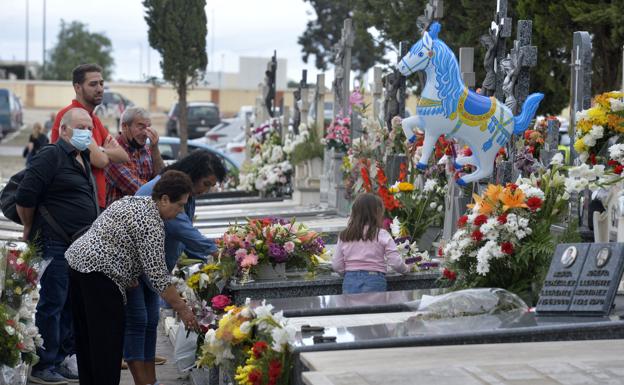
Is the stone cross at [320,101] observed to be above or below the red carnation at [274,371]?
above

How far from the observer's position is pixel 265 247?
28.1 feet

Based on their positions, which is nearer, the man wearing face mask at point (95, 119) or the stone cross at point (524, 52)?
the man wearing face mask at point (95, 119)

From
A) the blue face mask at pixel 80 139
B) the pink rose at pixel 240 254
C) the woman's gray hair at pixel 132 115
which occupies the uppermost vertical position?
the woman's gray hair at pixel 132 115

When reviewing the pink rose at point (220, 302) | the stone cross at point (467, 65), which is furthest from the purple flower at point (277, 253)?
the stone cross at point (467, 65)

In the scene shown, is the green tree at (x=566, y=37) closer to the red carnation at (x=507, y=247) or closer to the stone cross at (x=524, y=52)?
the stone cross at (x=524, y=52)

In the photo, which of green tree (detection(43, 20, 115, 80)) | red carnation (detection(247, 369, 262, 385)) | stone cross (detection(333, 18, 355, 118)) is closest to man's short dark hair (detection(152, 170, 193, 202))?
red carnation (detection(247, 369, 262, 385))

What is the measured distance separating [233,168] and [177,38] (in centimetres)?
303

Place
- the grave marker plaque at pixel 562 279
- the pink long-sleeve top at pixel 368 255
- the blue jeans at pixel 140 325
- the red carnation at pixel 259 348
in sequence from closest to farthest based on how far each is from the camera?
the red carnation at pixel 259 348 < the grave marker plaque at pixel 562 279 < the blue jeans at pixel 140 325 < the pink long-sleeve top at pixel 368 255

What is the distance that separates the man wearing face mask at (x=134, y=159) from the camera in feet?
31.0

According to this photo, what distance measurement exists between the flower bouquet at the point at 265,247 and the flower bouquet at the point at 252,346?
1269 millimetres

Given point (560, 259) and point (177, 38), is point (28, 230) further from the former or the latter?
point (177, 38)

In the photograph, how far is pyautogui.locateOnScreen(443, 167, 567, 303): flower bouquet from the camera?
25.1 ft

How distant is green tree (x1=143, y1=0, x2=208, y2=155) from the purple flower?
1598cm

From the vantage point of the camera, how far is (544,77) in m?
19.0
